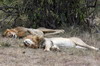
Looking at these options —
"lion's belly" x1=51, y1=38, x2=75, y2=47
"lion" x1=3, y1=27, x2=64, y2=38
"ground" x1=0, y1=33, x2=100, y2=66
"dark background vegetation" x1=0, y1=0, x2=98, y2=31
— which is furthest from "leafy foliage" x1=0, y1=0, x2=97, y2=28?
"ground" x1=0, y1=33, x2=100, y2=66

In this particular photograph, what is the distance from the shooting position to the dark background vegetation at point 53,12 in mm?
8727

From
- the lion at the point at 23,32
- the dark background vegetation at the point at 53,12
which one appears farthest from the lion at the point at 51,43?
the dark background vegetation at the point at 53,12

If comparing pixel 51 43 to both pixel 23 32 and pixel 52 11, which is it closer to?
pixel 23 32

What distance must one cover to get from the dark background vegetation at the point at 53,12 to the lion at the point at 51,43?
178cm

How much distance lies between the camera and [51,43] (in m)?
6.79

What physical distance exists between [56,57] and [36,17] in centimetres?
323

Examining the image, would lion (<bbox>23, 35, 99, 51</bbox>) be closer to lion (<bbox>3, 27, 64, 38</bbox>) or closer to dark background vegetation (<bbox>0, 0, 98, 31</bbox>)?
lion (<bbox>3, 27, 64, 38</bbox>)

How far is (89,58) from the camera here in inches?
229

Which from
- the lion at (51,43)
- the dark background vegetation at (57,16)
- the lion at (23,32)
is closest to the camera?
the lion at (51,43)

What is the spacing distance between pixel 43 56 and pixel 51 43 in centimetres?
94

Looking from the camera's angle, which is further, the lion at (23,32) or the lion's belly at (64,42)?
the lion at (23,32)

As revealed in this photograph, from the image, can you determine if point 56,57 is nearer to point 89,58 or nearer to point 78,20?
point 89,58

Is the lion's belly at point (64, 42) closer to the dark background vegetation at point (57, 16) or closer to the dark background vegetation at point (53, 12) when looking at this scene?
the dark background vegetation at point (57, 16)

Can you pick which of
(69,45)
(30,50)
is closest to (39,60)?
(30,50)
